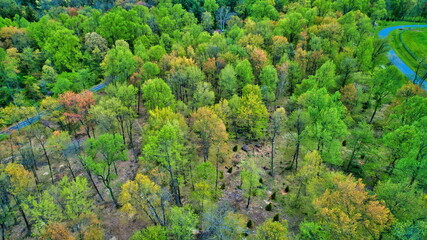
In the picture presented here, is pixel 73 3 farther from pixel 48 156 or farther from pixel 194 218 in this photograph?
pixel 194 218

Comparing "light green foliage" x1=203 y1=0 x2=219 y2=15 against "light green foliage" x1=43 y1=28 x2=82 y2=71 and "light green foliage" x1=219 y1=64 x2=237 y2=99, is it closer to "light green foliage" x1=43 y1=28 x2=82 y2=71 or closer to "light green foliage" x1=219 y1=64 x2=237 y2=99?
"light green foliage" x1=43 y1=28 x2=82 y2=71

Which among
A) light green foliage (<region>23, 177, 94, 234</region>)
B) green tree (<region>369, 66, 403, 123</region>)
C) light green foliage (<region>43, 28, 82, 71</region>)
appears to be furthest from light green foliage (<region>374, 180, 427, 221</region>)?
light green foliage (<region>43, 28, 82, 71</region>)

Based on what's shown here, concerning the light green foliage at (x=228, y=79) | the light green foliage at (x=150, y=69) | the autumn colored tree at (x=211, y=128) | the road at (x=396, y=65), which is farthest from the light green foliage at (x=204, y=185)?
the road at (x=396, y=65)

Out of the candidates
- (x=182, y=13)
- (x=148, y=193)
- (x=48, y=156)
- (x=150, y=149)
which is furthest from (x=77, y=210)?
(x=182, y=13)

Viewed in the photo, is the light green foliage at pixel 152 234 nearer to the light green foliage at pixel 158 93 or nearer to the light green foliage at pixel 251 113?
the light green foliage at pixel 158 93

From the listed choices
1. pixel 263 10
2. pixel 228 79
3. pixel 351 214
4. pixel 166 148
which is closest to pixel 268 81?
pixel 228 79

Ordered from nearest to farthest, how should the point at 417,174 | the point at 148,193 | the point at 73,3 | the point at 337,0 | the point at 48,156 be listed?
the point at 148,193 < the point at 417,174 < the point at 48,156 < the point at 337,0 < the point at 73,3

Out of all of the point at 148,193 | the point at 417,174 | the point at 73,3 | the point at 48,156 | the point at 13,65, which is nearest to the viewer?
the point at 148,193

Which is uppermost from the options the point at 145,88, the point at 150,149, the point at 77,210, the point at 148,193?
the point at 145,88
